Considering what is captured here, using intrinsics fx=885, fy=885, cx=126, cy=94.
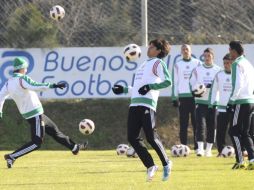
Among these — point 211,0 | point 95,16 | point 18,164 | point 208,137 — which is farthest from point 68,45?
point 18,164

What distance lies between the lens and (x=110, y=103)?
88.5 ft

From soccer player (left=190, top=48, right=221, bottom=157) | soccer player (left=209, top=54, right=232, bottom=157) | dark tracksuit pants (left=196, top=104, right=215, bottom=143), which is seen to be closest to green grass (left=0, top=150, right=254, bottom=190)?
soccer player (left=209, top=54, right=232, bottom=157)

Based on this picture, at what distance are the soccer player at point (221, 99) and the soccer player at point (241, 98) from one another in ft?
12.9

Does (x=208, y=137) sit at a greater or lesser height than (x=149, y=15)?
lesser

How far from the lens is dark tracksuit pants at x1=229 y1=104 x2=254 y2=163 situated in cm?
1514

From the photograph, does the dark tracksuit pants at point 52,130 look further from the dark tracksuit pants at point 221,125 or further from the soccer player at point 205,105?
the soccer player at point 205,105

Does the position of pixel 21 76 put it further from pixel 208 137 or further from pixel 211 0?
pixel 211 0

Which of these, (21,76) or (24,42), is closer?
(21,76)

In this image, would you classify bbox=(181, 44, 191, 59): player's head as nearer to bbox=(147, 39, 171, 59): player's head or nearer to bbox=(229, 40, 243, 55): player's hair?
bbox=(229, 40, 243, 55): player's hair

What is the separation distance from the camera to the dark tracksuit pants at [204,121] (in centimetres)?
2025

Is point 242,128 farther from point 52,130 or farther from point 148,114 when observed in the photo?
point 52,130

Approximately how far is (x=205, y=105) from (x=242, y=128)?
5178mm

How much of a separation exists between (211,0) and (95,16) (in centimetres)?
370

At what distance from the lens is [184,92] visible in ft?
69.3
